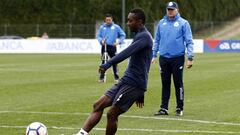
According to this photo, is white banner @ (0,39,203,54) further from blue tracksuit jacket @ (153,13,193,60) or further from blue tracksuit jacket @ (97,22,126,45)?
blue tracksuit jacket @ (153,13,193,60)

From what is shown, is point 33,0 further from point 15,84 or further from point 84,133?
point 84,133

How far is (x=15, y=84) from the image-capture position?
2134cm

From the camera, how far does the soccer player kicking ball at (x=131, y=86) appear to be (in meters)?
9.84

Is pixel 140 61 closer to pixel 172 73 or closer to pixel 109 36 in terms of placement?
pixel 172 73

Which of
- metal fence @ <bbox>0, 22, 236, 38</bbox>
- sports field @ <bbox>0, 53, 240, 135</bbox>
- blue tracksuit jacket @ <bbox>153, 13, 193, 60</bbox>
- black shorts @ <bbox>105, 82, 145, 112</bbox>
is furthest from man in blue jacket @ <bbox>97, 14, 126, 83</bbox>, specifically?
metal fence @ <bbox>0, 22, 236, 38</bbox>

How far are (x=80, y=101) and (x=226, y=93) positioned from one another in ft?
14.9

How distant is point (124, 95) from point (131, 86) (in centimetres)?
19

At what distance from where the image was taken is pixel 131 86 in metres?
9.94

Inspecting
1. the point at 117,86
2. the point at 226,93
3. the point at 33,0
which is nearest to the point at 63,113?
the point at 117,86

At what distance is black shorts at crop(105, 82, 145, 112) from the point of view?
9837 millimetres

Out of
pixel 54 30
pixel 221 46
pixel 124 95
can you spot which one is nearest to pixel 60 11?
pixel 54 30

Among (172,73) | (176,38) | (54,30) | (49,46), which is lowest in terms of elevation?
(49,46)

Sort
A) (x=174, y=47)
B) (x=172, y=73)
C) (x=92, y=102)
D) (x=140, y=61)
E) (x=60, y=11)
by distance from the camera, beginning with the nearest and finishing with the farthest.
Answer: (x=140, y=61), (x=174, y=47), (x=172, y=73), (x=92, y=102), (x=60, y=11)

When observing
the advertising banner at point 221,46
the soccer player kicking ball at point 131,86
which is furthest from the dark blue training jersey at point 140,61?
the advertising banner at point 221,46
